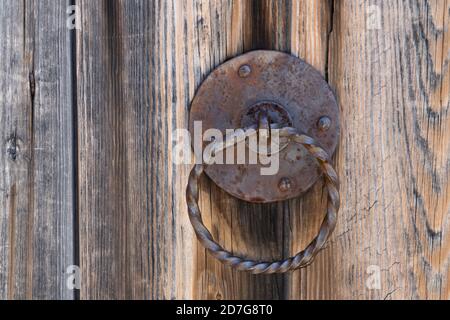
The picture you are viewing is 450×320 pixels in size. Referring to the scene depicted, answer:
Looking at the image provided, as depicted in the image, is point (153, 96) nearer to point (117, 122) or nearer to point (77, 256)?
point (117, 122)

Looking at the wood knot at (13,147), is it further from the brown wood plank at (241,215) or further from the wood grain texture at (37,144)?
the brown wood plank at (241,215)

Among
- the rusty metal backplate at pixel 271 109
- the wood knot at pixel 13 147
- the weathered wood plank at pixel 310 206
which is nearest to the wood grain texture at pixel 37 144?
the wood knot at pixel 13 147

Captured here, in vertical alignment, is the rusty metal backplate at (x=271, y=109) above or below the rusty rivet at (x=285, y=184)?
above

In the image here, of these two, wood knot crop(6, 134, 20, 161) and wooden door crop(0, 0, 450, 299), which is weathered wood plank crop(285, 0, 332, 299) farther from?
wood knot crop(6, 134, 20, 161)

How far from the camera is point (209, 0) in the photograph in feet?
2.17

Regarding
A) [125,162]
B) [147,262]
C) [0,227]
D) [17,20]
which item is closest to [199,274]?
[147,262]

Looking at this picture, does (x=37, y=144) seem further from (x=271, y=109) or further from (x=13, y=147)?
(x=271, y=109)

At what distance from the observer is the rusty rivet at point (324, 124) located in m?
0.65

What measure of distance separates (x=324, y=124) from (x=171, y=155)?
0.20 meters

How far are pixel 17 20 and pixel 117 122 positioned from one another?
0.19 meters

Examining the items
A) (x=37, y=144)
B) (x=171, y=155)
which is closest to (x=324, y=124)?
→ (x=171, y=155)

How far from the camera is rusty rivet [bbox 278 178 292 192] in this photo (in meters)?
0.66

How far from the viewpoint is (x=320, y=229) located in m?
0.59

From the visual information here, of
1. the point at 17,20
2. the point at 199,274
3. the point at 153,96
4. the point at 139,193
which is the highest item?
the point at 17,20
